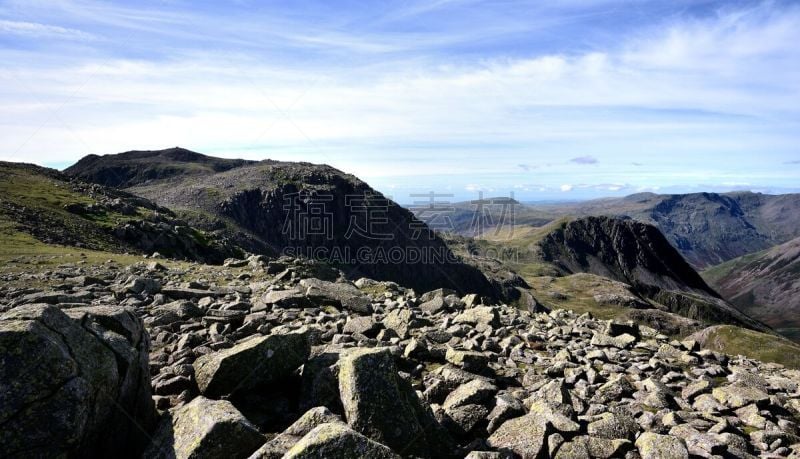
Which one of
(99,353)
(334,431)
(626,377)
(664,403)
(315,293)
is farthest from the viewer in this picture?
(315,293)

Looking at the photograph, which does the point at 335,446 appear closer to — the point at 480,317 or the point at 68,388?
the point at 68,388

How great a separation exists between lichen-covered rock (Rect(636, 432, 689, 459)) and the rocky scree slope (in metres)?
0.03

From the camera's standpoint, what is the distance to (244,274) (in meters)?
33.8

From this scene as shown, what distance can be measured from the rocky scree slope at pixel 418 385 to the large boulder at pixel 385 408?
3cm

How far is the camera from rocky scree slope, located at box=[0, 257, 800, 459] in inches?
336

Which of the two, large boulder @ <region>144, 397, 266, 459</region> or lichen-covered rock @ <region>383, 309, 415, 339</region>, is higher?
large boulder @ <region>144, 397, 266, 459</region>

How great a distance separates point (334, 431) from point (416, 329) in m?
13.0

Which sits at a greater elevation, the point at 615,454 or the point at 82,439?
the point at 82,439

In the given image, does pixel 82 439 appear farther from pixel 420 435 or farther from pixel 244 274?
pixel 244 274

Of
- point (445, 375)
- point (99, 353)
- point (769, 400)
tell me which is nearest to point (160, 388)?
point (99, 353)

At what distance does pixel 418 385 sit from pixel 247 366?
18.6ft

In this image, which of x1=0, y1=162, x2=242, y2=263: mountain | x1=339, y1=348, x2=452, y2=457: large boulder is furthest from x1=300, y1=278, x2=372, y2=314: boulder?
x1=0, y1=162, x2=242, y2=263: mountain

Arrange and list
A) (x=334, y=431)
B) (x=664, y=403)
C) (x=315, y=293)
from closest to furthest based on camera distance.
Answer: (x=334, y=431), (x=664, y=403), (x=315, y=293)

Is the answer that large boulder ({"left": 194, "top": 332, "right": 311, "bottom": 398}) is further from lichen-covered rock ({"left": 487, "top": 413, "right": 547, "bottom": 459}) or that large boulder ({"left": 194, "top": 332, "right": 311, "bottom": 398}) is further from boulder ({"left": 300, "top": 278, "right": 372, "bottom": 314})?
Answer: boulder ({"left": 300, "top": 278, "right": 372, "bottom": 314})
